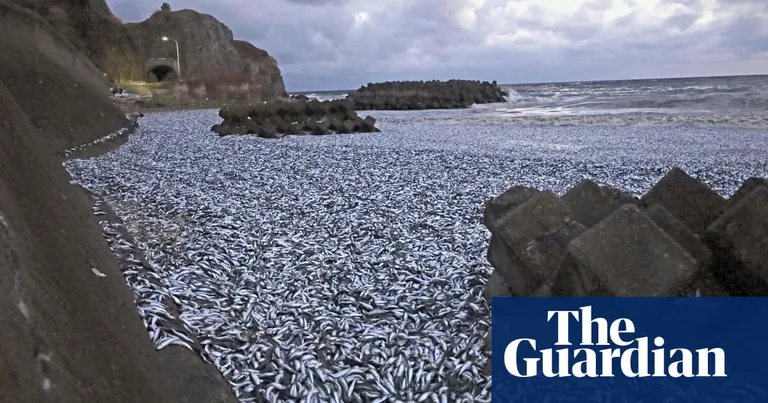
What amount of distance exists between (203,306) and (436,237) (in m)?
2.54

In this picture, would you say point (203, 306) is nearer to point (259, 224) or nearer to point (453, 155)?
point (259, 224)

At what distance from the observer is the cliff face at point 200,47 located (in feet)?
175

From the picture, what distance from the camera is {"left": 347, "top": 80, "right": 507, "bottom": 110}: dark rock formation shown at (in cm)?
→ 4766

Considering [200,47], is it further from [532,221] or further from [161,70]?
[532,221]

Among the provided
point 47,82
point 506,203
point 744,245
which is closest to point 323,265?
point 506,203

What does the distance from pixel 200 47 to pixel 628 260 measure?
58.5 metres

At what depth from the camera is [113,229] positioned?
503 centimetres

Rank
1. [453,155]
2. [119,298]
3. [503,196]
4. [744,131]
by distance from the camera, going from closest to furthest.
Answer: [119,298]
[503,196]
[453,155]
[744,131]

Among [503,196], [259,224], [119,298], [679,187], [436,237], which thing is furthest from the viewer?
[259,224]

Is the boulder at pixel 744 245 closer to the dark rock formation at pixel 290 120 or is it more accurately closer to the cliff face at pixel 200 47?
the dark rock formation at pixel 290 120

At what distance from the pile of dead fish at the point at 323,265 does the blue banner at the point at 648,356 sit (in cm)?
37

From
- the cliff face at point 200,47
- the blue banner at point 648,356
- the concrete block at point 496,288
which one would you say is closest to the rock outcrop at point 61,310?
the blue banner at point 648,356

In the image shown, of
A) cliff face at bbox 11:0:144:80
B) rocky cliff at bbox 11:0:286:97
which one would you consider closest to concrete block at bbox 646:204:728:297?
cliff face at bbox 11:0:144:80

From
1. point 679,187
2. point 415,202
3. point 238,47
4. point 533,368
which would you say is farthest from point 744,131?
point 238,47
